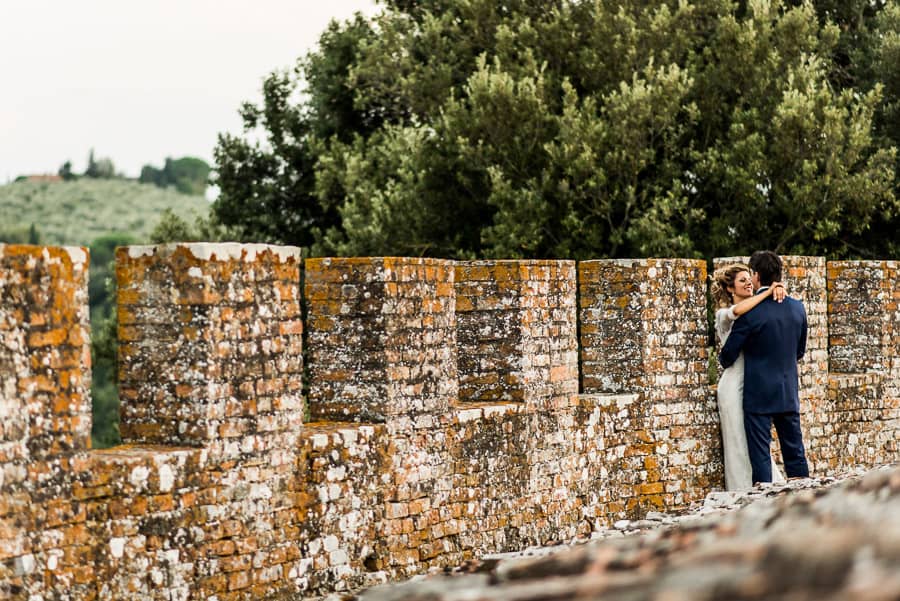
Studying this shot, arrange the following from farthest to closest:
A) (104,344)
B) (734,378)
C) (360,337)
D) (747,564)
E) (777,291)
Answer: (104,344) < (734,378) < (777,291) < (360,337) < (747,564)

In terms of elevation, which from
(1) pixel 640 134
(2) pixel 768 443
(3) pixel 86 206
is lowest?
(2) pixel 768 443

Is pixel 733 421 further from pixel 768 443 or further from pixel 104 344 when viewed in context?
pixel 104 344

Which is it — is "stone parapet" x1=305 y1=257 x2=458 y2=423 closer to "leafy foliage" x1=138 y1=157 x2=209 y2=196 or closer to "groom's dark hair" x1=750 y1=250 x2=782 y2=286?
"groom's dark hair" x1=750 y1=250 x2=782 y2=286

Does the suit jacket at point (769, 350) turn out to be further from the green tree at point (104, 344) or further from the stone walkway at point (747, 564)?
the stone walkway at point (747, 564)

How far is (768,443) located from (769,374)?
1.91ft

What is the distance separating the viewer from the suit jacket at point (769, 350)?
34.9 ft

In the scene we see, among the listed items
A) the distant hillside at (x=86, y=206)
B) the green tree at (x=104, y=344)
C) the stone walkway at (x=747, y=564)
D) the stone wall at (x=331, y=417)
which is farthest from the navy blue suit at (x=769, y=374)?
the distant hillside at (x=86, y=206)

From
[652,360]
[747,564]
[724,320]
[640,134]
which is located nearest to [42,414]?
[747,564]

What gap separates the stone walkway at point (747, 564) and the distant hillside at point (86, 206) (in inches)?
3979

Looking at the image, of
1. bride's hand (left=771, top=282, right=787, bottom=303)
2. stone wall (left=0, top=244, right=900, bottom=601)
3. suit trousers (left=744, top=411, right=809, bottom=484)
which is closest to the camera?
stone wall (left=0, top=244, right=900, bottom=601)

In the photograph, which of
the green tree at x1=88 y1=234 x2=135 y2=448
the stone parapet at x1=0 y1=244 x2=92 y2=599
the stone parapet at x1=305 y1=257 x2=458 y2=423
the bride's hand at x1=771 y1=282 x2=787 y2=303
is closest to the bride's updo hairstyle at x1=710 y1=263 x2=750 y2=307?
the bride's hand at x1=771 y1=282 x2=787 y2=303

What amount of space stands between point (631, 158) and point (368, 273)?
1277cm

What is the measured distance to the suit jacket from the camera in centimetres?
1065

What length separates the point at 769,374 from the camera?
35.1ft
